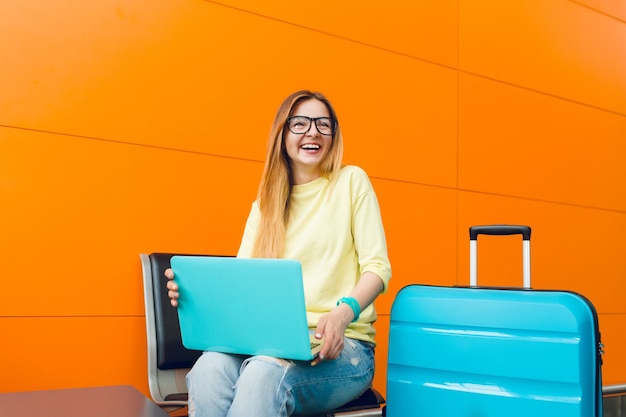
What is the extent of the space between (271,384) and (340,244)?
1.36 ft

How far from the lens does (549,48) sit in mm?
3346

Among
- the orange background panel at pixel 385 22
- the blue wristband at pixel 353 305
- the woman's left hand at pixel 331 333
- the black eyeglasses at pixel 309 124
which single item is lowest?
the woman's left hand at pixel 331 333

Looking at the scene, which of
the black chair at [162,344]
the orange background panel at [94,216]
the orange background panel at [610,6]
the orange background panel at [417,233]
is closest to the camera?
the black chair at [162,344]

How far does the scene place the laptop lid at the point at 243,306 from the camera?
1239mm

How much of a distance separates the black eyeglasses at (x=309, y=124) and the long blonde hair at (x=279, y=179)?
0.05ft

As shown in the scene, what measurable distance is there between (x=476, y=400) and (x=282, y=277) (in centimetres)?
54

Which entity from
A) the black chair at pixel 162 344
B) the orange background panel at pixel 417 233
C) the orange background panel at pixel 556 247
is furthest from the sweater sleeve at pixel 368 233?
the orange background panel at pixel 556 247

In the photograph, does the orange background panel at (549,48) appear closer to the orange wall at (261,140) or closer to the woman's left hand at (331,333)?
the orange wall at (261,140)

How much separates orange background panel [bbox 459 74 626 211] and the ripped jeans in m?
1.69

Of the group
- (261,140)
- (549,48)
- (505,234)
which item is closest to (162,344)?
(261,140)

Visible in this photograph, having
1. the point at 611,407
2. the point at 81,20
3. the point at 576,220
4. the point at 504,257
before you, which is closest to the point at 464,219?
the point at 504,257

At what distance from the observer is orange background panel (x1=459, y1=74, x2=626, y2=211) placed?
3037mm

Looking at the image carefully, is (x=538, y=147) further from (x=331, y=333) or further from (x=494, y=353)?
(x=331, y=333)

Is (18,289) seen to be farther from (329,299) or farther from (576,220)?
(576,220)
